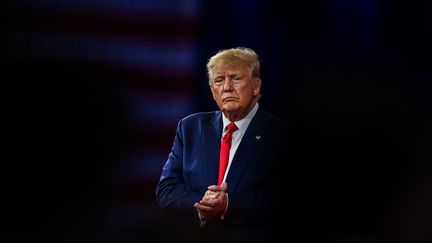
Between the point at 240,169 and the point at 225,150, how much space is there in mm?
91

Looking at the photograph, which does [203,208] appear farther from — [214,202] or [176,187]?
[176,187]

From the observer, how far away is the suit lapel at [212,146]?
6.27 ft

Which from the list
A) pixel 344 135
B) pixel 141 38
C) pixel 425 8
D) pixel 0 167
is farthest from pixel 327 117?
pixel 0 167

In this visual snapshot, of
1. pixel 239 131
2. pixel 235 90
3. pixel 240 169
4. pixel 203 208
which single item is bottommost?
pixel 203 208

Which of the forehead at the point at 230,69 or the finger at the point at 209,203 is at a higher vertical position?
the forehead at the point at 230,69

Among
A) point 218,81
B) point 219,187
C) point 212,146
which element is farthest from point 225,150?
point 218,81

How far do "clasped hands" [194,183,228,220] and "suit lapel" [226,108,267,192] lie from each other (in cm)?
5

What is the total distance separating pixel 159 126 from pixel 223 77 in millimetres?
377

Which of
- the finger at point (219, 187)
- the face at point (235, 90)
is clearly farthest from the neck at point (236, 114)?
the finger at point (219, 187)

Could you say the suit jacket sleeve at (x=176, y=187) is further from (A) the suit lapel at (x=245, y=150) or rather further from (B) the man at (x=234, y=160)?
(A) the suit lapel at (x=245, y=150)

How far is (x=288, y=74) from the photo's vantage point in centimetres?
207

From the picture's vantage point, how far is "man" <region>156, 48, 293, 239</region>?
188 cm

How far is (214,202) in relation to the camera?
1.85m

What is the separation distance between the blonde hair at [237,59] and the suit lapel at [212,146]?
0.16 metres
